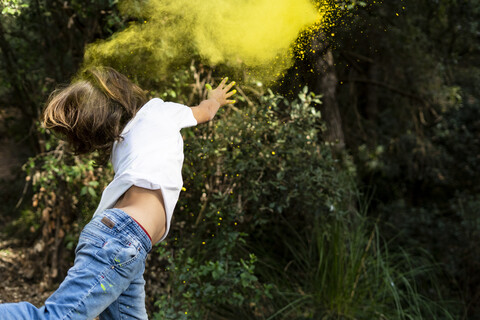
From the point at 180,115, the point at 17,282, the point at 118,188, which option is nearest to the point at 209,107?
the point at 180,115

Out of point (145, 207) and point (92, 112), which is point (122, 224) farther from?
point (92, 112)

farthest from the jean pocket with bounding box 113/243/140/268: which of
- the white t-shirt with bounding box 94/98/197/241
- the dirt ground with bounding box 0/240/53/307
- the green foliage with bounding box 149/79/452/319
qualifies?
the dirt ground with bounding box 0/240/53/307

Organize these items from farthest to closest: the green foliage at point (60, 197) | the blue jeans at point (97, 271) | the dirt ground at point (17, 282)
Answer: the dirt ground at point (17, 282) → the green foliage at point (60, 197) → the blue jeans at point (97, 271)

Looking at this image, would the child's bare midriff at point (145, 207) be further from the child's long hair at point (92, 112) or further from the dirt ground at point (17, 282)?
the dirt ground at point (17, 282)

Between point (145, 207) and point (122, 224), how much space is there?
112mm

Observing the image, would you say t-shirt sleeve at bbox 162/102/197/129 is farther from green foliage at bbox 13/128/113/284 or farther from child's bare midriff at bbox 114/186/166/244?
green foliage at bbox 13/128/113/284

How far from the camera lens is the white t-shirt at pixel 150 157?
5.91ft

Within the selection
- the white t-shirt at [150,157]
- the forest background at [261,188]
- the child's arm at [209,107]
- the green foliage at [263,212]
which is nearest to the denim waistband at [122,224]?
the white t-shirt at [150,157]

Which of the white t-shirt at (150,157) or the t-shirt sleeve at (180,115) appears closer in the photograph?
the white t-shirt at (150,157)

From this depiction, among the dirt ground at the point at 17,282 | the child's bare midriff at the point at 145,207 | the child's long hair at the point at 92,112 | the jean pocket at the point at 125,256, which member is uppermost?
the child's long hair at the point at 92,112

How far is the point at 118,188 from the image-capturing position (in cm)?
183

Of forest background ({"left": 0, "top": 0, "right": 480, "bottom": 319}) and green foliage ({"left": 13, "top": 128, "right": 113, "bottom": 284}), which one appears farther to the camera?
green foliage ({"left": 13, "top": 128, "right": 113, "bottom": 284})

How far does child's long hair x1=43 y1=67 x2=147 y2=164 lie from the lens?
1997 mm

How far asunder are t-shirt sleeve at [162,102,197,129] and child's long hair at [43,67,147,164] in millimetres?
171
